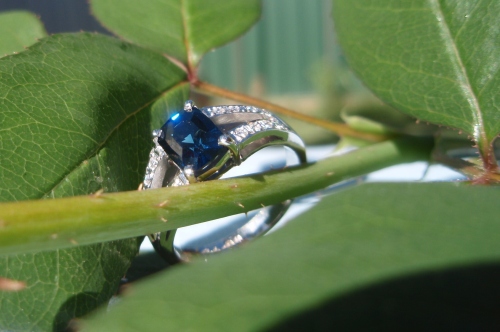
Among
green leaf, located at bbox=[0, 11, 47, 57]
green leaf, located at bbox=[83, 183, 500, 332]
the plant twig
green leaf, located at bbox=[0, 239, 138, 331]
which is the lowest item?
green leaf, located at bbox=[0, 239, 138, 331]

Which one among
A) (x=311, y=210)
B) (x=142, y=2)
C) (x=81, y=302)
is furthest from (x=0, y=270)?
(x=142, y=2)

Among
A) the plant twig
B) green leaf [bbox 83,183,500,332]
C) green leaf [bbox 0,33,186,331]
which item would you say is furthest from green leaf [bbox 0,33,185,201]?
green leaf [bbox 83,183,500,332]

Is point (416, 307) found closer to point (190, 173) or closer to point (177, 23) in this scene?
point (190, 173)

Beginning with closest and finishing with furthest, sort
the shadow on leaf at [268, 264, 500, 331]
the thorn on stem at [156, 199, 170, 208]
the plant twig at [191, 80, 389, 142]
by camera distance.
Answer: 1. the shadow on leaf at [268, 264, 500, 331]
2. the thorn on stem at [156, 199, 170, 208]
3. the plant twig at [191, 80, 389, 142]

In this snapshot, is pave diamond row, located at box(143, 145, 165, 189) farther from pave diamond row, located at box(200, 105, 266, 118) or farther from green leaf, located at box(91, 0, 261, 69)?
green leaf, located at box(91, 0, 261, 69)

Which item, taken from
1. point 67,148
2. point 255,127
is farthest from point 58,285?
point 255,127

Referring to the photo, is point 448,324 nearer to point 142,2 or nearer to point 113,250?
point 113,250
